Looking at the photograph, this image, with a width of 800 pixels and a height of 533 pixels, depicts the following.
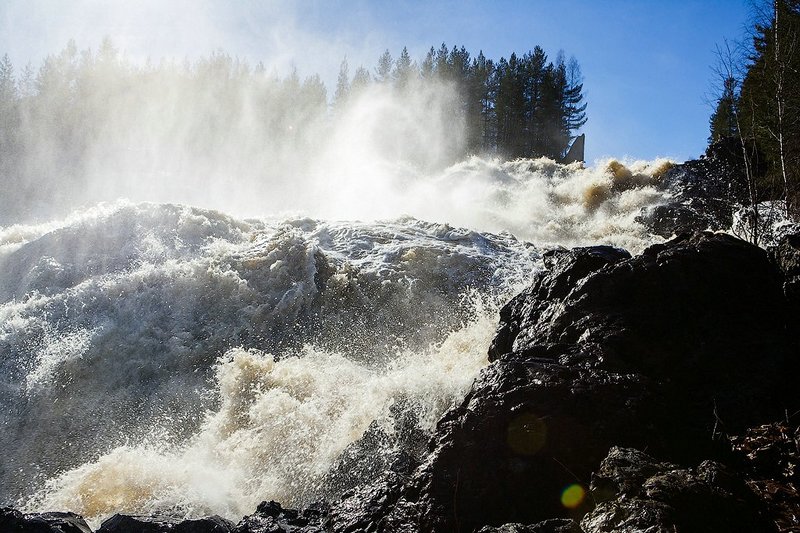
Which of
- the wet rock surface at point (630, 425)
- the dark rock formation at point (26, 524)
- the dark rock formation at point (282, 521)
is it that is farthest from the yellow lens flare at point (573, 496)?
the dark rock formation at point (26, 524)

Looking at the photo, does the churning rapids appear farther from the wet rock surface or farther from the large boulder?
the large boulder

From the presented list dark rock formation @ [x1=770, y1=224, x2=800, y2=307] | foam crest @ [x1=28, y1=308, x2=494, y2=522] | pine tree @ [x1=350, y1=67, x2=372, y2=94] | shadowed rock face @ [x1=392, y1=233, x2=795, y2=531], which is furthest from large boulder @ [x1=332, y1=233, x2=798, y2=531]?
pine tree @ [x1=350, y1=67, x2=372, y2=94]

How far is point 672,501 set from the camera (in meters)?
2.67

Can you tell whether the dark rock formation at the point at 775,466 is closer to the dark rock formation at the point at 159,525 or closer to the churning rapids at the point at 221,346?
the churning rapids at the point at 221,346

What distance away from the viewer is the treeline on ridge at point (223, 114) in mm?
45906

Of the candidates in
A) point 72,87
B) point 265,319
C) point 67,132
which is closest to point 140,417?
point 265,319

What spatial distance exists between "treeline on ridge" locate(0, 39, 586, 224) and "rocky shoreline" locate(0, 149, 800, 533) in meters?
45.4

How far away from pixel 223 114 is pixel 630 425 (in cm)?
5848

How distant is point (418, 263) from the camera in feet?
44.6

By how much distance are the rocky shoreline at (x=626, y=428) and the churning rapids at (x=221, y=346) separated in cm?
192

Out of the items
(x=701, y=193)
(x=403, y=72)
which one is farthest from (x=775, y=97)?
(x=403, y=72)

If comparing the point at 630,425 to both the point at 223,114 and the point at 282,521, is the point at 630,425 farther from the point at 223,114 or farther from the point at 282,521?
the point at 223,114

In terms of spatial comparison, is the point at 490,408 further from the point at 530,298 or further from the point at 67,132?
the point at 67,132

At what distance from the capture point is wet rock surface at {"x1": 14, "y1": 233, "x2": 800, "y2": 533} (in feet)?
9.58
